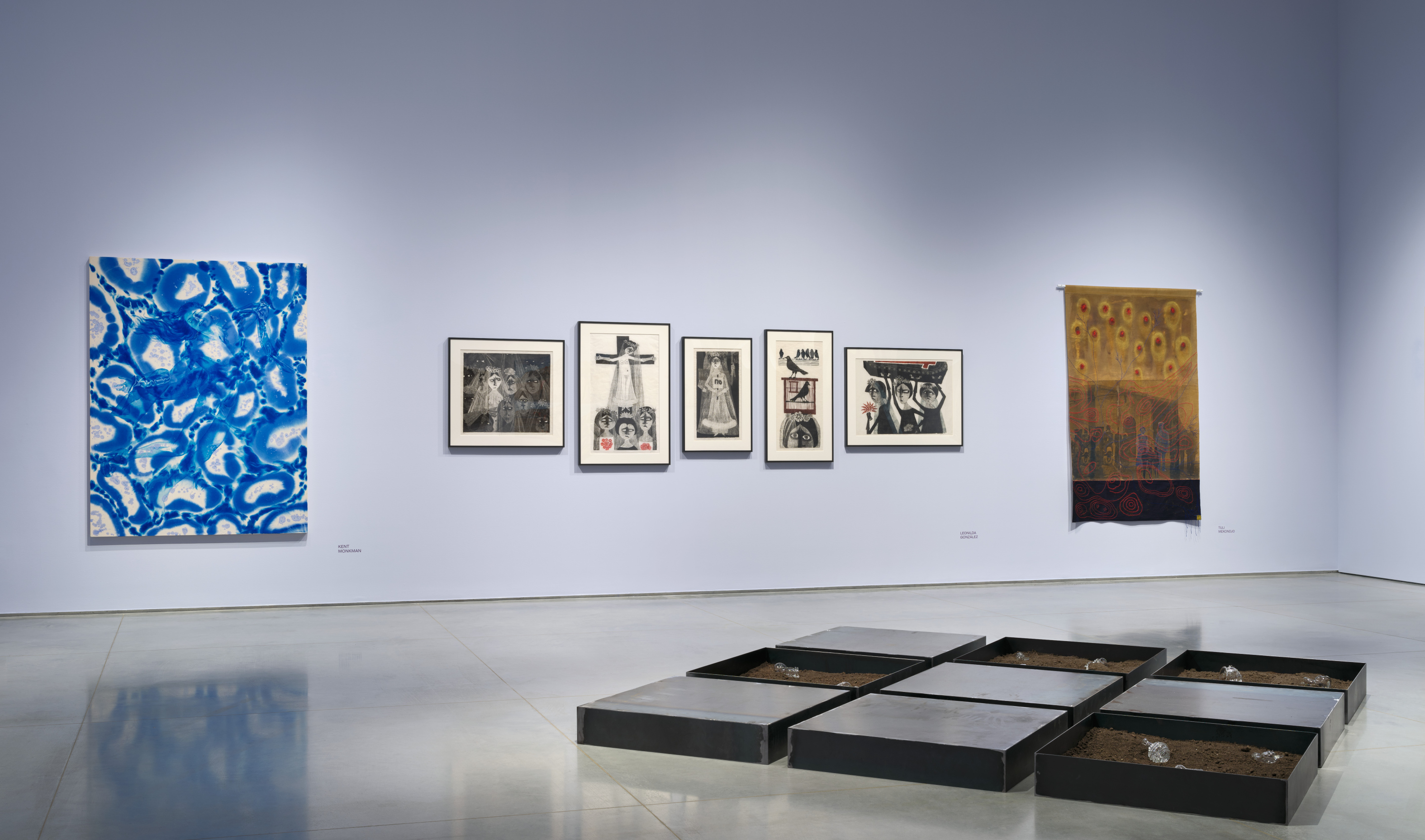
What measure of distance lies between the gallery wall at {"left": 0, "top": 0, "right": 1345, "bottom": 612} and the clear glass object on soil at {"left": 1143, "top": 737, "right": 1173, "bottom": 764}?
251 inches

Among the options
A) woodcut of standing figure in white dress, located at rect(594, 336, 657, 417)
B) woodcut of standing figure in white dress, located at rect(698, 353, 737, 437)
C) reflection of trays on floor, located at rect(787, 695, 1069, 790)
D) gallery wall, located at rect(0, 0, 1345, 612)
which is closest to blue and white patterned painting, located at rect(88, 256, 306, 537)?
gallery wall, located at rect(0, 0, 1345, 612)

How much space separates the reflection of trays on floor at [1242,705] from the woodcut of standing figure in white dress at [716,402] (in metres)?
→ 5.45

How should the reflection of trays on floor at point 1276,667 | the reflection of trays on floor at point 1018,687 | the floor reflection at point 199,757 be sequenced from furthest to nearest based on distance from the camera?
the reflection of trays on floor at point 1276,667
the reflection of trays on floor at point 1018,687
the floor reflection at point 199,757

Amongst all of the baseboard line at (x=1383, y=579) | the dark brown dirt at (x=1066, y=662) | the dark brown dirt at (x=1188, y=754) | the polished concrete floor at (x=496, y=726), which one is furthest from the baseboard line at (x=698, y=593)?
the dark brown dirt at (x=1188, y=754)

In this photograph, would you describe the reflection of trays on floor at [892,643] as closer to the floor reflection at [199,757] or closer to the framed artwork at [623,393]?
the floor reflection at [199,757]

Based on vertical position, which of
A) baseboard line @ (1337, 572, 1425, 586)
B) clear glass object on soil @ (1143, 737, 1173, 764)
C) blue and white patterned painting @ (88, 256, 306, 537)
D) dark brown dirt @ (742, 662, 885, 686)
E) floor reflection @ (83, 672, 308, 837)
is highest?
blue and white patterned painting @ (88, 256, 306, 537)

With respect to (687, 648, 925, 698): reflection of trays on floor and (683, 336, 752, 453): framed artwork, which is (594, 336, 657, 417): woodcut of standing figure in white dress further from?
(687, 648, 925, 698): reflection of trays on floor

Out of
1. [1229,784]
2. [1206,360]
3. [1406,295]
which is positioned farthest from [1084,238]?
[1229,784]

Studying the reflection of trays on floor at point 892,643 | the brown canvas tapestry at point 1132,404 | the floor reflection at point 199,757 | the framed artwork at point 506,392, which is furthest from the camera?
the brown canvas tapestry at point 1132,404

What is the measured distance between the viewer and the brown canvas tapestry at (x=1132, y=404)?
11766 mm

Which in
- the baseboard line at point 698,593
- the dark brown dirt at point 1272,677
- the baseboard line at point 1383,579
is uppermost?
the dark brown dirt at point 1272,677

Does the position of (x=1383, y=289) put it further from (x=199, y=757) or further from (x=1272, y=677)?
(x=199, y=757)

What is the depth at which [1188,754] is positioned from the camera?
4715 millimetres

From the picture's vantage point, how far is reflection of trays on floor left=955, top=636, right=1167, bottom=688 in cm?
647
